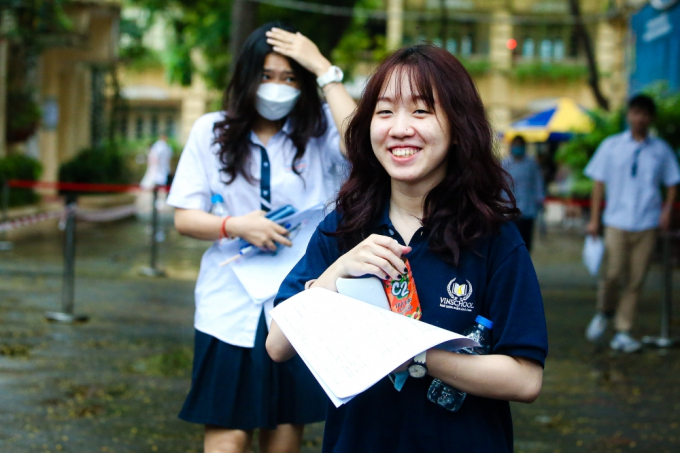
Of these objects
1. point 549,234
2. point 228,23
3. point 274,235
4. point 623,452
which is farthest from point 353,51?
point 274,235

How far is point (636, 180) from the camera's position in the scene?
24.5ft

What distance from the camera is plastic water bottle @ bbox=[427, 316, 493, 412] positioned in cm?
205

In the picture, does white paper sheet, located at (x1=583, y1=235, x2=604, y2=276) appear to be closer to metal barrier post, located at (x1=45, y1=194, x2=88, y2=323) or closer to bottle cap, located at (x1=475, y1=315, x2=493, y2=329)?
metal barrier post, located at (x1=45, y1=194, x2=88, y2=323)

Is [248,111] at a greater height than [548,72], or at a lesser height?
lesser

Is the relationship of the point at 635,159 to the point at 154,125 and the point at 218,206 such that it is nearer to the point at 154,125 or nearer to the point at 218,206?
the point at 218,206

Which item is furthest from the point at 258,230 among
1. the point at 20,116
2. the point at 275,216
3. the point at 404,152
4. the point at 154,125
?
the point at 154,125

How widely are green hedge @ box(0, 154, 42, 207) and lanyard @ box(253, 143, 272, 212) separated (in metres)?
11.9

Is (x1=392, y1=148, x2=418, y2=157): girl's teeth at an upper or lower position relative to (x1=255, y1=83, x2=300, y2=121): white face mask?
lower

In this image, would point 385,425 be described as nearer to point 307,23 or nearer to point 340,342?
point 340,342

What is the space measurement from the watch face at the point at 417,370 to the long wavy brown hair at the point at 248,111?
59.9 inches

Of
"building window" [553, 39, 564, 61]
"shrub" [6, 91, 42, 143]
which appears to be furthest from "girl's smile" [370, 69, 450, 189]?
"building window" [553, 39, 564, 61]

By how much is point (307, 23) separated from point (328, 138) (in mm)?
13027

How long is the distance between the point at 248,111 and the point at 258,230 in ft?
1.49

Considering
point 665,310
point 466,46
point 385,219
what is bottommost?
point 665,310
